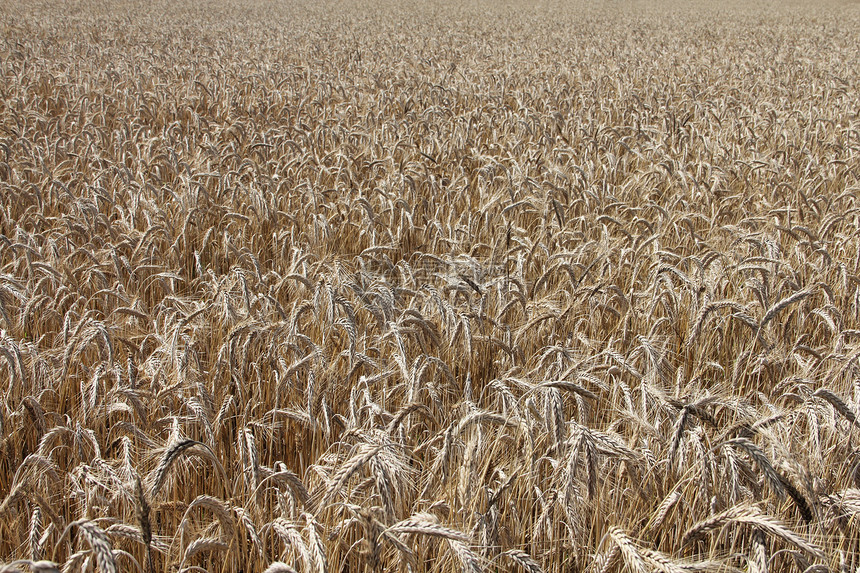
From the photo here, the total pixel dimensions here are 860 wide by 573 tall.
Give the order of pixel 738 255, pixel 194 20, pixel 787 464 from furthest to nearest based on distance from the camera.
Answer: pixel 194 20 → pixel 738 255 → pixel 787 464

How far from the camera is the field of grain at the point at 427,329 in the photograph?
166 cm

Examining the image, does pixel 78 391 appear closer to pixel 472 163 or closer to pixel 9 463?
pixel 9 463

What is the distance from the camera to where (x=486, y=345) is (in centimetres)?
275

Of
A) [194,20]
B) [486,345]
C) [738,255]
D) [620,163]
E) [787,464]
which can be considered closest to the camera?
[787,464]

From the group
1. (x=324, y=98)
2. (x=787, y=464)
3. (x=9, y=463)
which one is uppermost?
(x=324, y=98)

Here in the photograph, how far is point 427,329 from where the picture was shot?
2.37 meters

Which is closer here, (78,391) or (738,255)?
(78,391)

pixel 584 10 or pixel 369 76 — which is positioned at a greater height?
pixel 584 10

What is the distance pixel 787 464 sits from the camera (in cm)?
167

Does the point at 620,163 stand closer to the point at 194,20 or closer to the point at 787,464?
the point at 787,464

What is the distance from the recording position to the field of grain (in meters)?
1.66

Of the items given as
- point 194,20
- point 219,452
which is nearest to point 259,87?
point 219,452

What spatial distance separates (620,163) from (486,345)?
11.4 feet

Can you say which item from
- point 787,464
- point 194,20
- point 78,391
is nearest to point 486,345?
point 787,464
